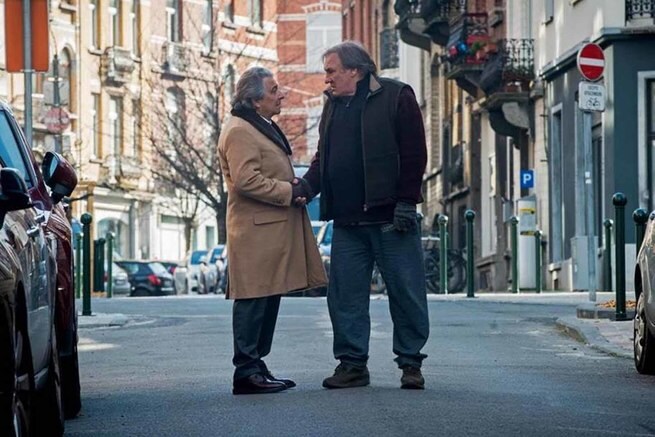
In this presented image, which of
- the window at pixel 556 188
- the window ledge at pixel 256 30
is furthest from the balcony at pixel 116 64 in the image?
the window at pixel 556 188

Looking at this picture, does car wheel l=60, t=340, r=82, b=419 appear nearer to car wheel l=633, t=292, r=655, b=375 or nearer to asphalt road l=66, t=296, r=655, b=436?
asphalt road l=66, t=296, r=655, b=436

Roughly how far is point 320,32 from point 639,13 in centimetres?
6623

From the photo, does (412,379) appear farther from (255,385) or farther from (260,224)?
(260,224)

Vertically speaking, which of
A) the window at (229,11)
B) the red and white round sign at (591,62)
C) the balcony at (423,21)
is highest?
the window at (229,11)

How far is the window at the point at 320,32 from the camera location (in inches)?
3907

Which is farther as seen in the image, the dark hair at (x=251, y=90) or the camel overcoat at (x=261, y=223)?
the dark hair at (x=251, y=90)

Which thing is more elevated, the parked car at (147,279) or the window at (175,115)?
the window at (175,115)

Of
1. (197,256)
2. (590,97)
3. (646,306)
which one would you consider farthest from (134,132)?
(646,306)

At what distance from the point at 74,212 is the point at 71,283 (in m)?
60.7

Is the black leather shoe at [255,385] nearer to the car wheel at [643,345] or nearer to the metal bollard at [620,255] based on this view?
the car wheel at [643,345]

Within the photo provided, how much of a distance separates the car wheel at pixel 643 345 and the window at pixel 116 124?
6176 cm

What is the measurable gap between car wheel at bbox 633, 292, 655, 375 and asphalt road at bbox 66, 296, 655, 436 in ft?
0.42

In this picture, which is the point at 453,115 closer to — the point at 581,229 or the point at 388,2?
the point at 388,2

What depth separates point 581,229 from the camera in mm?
24391
